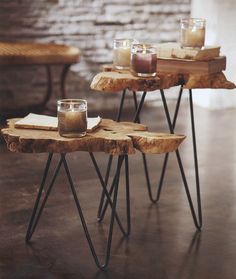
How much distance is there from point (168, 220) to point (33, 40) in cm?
282

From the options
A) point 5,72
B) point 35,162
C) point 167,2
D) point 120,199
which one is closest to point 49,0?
point 5,72

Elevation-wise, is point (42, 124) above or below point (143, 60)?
below

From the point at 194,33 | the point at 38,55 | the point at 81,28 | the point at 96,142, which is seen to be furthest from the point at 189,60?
the point at 81,28

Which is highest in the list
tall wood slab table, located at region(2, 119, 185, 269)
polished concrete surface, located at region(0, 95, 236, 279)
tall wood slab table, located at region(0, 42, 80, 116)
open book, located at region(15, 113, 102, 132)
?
open book, located at region(15, 113, 102, 132)

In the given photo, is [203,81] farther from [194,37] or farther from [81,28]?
[81,28]

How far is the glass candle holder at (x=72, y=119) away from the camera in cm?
238

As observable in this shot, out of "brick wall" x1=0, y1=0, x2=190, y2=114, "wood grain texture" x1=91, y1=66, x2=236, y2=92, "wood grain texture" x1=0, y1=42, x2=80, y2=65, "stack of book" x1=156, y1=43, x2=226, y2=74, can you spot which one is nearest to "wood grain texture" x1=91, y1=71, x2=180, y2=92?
"wood grain texture" x1=91, y1=66, x2=236, y2=92

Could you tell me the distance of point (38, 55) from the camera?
4902 millimetres

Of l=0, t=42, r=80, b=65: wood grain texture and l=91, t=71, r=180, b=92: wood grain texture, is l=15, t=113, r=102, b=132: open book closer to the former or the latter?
l=91, t=71, r=180, b=92: wood grain texture

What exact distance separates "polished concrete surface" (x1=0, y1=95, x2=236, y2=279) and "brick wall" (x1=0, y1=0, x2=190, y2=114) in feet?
4.47

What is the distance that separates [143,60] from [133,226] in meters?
0.77

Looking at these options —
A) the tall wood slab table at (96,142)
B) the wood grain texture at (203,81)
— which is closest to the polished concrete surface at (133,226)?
the tall wood slab table at (96,142)

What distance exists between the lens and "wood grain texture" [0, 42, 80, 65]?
4.81m

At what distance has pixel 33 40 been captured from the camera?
5.48m
